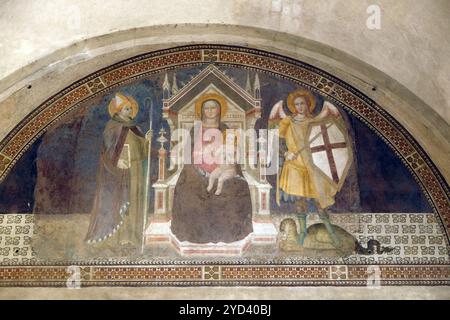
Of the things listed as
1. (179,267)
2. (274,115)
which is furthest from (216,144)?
(179,267)

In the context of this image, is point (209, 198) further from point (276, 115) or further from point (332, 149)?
point (332, 149)

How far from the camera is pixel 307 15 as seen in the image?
9258 mm

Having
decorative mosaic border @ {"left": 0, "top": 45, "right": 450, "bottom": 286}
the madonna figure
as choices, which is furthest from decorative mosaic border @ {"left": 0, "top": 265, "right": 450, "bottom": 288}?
the madonna figure

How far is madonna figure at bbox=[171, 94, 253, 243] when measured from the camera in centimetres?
959

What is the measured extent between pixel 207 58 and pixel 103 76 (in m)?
1.04

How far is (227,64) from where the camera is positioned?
10.1m

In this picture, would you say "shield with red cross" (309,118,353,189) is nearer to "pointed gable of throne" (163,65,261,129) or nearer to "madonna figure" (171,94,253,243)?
"pointed gable of throne" (163,65,261,129)

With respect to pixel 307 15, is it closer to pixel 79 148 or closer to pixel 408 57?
pixel 408 57

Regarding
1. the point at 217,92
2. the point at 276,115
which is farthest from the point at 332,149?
the point at 217,92

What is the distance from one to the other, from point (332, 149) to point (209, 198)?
4.22 ft

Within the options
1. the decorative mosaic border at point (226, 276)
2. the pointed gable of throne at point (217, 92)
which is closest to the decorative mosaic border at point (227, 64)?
the decorative mosaic border at point (226, 276)

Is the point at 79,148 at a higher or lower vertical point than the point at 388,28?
lower

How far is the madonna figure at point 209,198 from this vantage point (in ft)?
31.5

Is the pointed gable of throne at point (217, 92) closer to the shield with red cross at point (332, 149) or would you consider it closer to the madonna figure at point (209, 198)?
the madonna figure at point (209, 198)
